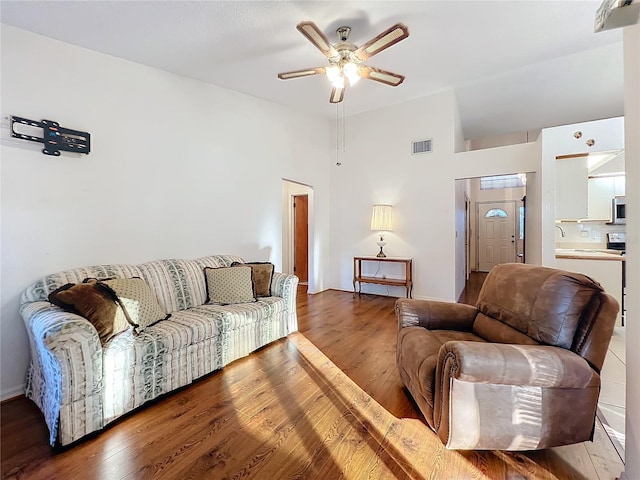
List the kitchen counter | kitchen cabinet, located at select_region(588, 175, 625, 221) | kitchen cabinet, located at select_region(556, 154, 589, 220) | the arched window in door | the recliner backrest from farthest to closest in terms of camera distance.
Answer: the arched window in door
kitchen cabinet, located at select_region(588, 175, 625, 221)
kitchen cabinet, located at select_region(556, 154, 589, 220)
the kitchen counter
the recliner backrest

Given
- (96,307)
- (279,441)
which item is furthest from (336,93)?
(279,441)

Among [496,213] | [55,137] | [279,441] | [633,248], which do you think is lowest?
[279,441]

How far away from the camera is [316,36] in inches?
88.0

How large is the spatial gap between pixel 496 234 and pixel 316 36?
7770mm

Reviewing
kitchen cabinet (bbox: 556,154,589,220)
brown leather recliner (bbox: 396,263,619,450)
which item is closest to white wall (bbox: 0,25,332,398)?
brown leather recliner (bbox: 396,263,619,450)

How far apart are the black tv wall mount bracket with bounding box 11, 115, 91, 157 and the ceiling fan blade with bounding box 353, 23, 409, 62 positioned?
254cm

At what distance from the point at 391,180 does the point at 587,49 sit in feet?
9.09

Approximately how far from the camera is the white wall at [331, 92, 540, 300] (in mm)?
4434

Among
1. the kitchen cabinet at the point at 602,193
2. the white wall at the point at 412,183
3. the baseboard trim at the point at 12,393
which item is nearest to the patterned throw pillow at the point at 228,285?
the baseboard trim at the point at 12,393

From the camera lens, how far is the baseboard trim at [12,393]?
2.11 m

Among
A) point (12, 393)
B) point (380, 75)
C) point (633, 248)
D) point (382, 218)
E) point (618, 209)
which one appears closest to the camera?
point (633, 248)

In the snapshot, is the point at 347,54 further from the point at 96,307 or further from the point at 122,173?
the point at 96,307


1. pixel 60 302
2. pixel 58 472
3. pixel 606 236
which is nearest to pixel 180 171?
pixel 60 302

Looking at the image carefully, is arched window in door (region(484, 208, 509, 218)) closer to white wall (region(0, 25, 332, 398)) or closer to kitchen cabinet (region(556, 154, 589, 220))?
kitchen cabinet (region(556, 154, 589, 220))
